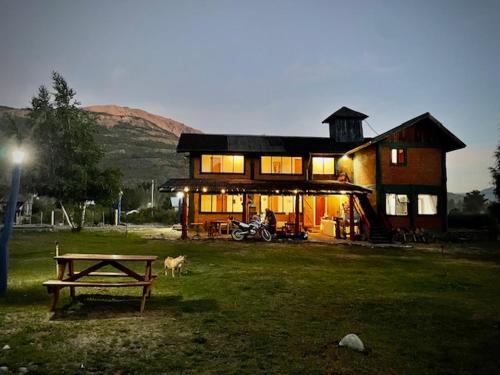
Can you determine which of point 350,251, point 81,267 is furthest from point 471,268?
point 81,267

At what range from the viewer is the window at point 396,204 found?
23.4m

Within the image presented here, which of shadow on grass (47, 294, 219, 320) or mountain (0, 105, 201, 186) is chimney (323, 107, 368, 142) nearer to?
shadow on grass (47, 294, 219, 320)

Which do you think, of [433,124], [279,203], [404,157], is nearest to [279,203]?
[279,203]

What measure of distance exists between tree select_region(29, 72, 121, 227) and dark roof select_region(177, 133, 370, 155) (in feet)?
26.1

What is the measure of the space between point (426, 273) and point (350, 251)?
18.2 feet

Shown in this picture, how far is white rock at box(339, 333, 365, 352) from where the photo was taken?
4.74 meters

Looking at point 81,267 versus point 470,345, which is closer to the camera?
point 470,345

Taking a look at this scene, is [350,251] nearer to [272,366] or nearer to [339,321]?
[339,321]

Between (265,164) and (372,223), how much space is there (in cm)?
981

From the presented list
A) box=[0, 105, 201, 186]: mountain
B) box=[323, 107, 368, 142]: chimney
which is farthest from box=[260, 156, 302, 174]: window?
box=[0, 105, 201, 186]: mountain

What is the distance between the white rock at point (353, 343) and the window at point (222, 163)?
917 inches

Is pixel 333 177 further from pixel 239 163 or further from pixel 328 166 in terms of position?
pixel 239 163

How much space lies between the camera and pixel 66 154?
32.7 meters

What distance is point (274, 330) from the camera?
5.52m
